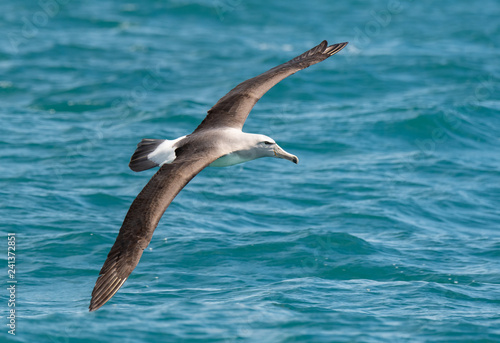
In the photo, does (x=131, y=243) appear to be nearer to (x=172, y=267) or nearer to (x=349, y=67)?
(x=172, y=267)

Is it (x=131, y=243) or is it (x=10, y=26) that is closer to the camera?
(x=131, y=243)

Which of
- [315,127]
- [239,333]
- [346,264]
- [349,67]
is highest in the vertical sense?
[349,67]

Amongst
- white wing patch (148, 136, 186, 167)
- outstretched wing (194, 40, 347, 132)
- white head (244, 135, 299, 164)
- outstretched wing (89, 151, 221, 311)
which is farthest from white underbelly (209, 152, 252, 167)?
outstretched wing (89, 151, 221, 311)

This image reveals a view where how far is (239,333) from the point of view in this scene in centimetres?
1041

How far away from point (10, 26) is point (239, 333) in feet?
67.2

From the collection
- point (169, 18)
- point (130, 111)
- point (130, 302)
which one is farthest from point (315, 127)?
point (169, 18)

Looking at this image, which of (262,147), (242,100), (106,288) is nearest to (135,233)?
(106,288)

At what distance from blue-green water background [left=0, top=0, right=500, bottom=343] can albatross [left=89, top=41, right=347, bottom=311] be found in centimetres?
122

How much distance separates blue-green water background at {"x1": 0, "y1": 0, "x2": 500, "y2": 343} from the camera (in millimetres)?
10938

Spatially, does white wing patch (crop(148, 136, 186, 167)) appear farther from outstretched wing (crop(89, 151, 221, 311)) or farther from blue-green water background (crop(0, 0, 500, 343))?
blue-green water background (crop(0, 0, 500, 343))

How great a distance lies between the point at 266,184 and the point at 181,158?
539cm

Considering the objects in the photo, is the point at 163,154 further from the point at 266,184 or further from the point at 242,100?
the point at 266,184

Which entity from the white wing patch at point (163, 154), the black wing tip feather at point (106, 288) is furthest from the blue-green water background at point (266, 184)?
the white wing patch at point (163, 154)

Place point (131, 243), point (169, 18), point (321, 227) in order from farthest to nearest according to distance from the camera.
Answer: point (169, 18)
point (321, 227)
point (131, 243)
